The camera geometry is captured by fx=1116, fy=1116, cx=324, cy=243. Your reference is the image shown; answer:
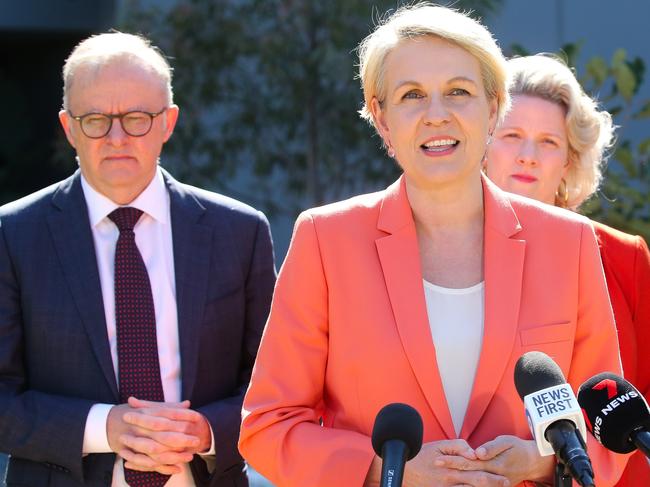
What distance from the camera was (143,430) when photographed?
3535mm

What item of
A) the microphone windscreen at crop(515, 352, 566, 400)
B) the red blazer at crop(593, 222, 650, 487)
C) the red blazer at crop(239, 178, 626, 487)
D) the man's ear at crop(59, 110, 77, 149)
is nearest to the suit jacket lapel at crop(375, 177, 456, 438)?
the red blazer at crop(239, 178, 626, 487)

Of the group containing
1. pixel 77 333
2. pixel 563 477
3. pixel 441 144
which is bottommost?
pixel 563 477

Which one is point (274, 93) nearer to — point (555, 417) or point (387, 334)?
point (387, 334)

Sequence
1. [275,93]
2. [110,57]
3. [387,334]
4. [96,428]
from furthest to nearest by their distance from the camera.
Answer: [275,93]
[110,57]
[96,428]
[387,334]

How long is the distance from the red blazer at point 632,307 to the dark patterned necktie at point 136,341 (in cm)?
153

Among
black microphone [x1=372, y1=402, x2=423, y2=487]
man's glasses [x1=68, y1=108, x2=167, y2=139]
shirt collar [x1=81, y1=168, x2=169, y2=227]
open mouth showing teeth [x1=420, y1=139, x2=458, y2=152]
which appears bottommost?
black microphone [x1=372, y1=402, x2=423, y2=487]

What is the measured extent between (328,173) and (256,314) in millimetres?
6447

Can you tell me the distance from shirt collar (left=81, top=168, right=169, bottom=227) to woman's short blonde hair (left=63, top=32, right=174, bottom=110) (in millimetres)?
302

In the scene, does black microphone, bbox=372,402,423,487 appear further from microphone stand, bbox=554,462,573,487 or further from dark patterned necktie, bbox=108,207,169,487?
dark patterned necktie, bbox=108,207,169,487

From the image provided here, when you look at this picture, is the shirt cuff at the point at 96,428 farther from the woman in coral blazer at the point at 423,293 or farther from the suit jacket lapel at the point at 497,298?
the suit jacket lapel at the point at 497,298

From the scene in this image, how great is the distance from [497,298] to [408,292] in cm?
23

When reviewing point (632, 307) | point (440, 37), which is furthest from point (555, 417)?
point (632, 307)

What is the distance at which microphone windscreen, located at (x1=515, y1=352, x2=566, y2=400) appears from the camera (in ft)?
7.57

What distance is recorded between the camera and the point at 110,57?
3809 mm
